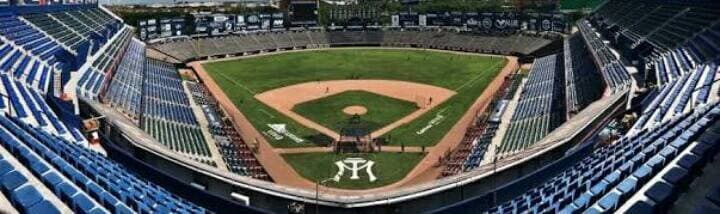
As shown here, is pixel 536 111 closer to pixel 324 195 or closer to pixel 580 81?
pixel 580 81

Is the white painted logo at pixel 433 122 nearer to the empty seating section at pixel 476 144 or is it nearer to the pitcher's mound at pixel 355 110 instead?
the empty seating section at pixel 476 144

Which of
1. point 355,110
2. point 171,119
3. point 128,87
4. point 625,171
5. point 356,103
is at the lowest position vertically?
point 355,110

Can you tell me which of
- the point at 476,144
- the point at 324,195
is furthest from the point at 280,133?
the point at 324,195

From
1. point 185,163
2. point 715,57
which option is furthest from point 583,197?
point 715,57

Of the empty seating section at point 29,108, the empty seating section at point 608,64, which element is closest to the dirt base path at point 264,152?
the empty seating section at point 29,108

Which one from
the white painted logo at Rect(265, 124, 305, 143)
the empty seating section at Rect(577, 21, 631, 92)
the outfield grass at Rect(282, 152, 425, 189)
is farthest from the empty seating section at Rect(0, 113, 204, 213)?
the empty seating section at Rect(577, 21, 631, 92)

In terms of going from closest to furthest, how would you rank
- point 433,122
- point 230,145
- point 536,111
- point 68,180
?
point 68,180 → point 230,145 → point 536,111 → point 433,122
